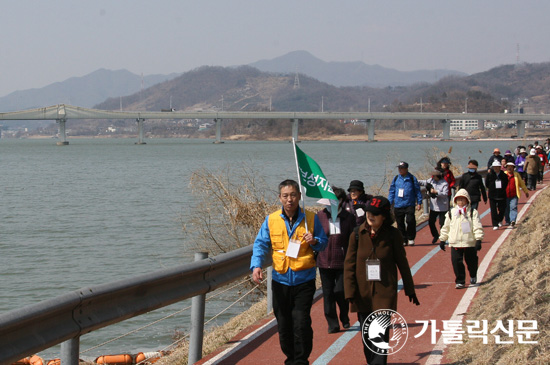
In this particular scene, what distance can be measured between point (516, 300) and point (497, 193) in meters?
8.81

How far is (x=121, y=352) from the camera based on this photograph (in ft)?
38.8

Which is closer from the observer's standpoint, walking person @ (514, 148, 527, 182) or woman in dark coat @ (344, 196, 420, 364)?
woman in dark coat @ (344, 196, 420, 364)

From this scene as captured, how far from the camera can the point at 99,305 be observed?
598cm

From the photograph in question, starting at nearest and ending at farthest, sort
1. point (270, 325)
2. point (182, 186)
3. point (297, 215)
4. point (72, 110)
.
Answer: point (297, 215) < point (270, 325) < point (182, 186) < point (72, 110)

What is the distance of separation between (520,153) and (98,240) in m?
15.2

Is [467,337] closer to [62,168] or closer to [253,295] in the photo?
[253,295]

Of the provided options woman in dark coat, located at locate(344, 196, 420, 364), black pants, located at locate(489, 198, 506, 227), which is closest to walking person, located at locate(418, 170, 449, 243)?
black pants, located at locate(489, 198, 506, 227)

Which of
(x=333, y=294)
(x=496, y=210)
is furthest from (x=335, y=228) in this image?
(x=496, y=210)

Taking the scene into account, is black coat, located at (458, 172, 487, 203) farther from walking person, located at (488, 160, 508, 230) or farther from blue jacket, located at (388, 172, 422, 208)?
blue jacket, located at (388, 172, 422, 208)

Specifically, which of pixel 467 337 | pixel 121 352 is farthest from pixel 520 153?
pixel 467 337

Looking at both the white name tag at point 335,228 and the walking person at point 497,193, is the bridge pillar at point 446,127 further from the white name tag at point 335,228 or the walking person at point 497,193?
the white name tag at point 335,228

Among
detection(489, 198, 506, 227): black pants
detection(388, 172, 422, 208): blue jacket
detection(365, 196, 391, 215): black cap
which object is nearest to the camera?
detection(365, 196, 391, 215): black cap

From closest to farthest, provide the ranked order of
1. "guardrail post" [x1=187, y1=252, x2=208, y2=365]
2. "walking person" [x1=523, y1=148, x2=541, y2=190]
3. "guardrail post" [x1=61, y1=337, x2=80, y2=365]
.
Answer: "guardrail post" [x1=61, y1=337, x2=80, y2=365] → "guardrail post" [x1=187, y1=252, x2=208, y2=365] → "walking person" [x1=523, y1=148, x2=541, y2=190]

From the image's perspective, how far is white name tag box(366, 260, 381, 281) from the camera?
242 inches
